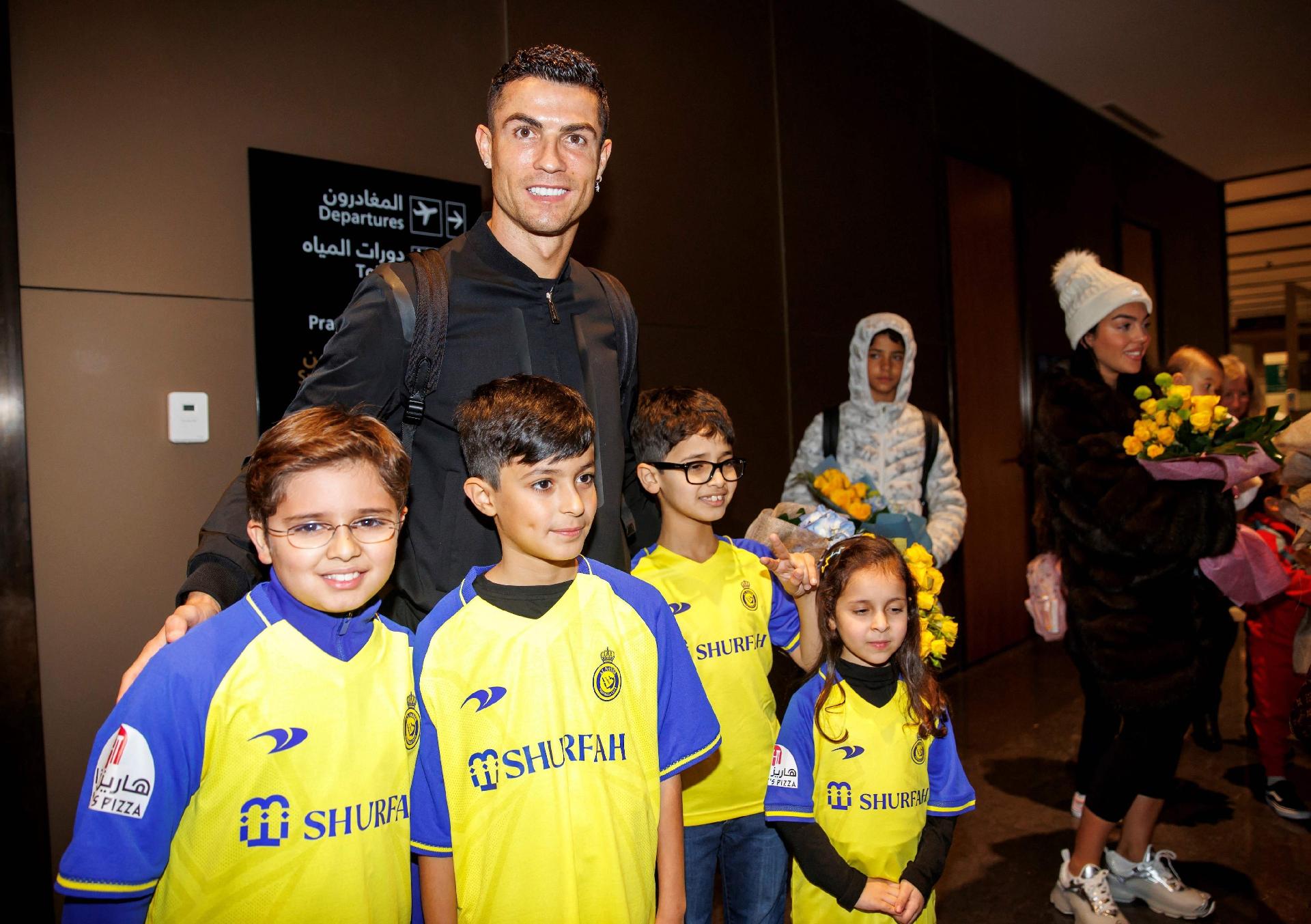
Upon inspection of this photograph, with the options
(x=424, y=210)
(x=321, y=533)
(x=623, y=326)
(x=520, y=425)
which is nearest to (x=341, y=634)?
(x=321, y=533)

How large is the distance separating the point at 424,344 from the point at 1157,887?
2706mm

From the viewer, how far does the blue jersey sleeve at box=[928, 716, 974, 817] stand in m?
1.73

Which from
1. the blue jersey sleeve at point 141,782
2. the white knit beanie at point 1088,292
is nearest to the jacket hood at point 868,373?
the white knit beanie at point 1088,292

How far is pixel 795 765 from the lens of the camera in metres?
1.71

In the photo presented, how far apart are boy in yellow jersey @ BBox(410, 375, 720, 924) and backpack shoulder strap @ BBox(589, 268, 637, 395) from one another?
1.15 ft

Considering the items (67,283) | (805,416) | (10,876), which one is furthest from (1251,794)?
(67,283)

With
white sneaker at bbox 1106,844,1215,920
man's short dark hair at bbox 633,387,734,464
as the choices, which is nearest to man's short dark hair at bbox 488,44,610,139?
man's short dark hair at bbox 633,387,734,464

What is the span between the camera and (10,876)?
2102 mm

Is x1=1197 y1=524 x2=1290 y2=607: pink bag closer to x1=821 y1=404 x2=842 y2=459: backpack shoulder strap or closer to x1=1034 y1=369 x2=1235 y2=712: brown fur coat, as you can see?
x1=1034 y1=369 x2=1235 y2=712: brown fur coat

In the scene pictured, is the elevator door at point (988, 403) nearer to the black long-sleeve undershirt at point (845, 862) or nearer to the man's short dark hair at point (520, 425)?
the black long-sleeve undershirt at point (845, 862)

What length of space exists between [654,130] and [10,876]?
10.6ft

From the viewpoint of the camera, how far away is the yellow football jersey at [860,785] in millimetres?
1688

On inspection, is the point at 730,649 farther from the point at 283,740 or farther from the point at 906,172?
the point at 906,172

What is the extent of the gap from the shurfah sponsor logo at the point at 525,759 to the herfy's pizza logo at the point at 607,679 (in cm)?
7
